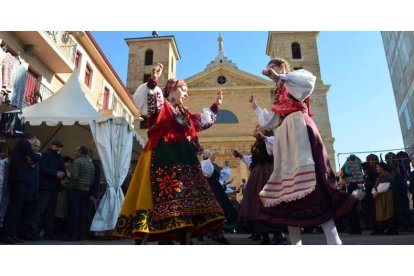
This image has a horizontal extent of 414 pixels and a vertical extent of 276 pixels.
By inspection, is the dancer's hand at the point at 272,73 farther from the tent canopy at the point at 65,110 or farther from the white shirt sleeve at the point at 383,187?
the white shirt sleeve at the point at 383,187

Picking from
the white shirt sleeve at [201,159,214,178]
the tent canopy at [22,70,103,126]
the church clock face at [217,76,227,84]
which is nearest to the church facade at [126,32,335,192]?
the church clock face at [217,76,227,84]

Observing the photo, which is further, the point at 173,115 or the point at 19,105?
the point at 19,105

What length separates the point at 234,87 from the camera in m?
29.1

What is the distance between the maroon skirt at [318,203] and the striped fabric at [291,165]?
0.07 meters

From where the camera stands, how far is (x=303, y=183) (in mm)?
2482

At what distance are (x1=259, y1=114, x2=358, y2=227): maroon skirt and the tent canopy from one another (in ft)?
14.8

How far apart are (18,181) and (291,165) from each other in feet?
12.3

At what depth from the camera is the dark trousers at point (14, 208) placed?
4336 millimetres

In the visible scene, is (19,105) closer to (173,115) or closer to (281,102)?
(173,115)

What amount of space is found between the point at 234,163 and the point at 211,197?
22.5m

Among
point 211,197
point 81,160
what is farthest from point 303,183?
point 81,160

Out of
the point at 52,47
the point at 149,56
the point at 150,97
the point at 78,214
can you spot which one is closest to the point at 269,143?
the point at 150,97

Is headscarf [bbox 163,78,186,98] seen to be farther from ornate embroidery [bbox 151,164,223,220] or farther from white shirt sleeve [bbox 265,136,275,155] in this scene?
white shirt sleeve [bbox 265,136,275,155]

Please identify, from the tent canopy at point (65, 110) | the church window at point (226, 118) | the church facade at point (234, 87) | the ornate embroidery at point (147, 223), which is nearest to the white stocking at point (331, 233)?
the ornate embroidery at point (147, 223)
